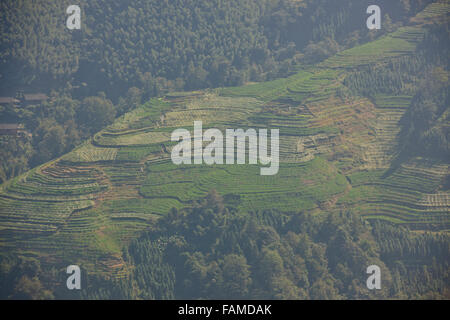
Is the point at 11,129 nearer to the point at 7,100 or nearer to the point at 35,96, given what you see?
the point at 7,100

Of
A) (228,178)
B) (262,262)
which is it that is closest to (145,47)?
(228,178)

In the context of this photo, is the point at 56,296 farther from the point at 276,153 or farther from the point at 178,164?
the point at 276,153

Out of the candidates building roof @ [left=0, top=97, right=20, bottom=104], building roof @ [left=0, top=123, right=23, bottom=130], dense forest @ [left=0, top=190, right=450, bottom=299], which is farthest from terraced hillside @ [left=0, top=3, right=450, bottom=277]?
building roof @ [left=0, top=97, right=20, bottom=104]

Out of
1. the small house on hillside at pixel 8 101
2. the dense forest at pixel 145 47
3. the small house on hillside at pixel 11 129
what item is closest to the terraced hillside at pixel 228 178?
the dense forest at pixel 145 47

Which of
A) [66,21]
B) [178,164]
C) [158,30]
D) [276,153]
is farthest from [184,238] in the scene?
[66,21]

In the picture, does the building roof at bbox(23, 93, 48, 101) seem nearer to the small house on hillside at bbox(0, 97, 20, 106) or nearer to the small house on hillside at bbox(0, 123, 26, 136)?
the small house on hillside at bbox(0, 97, 20, 106)

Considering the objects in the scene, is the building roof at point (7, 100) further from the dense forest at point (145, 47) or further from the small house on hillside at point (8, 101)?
the dense forest at point (145, 47)
